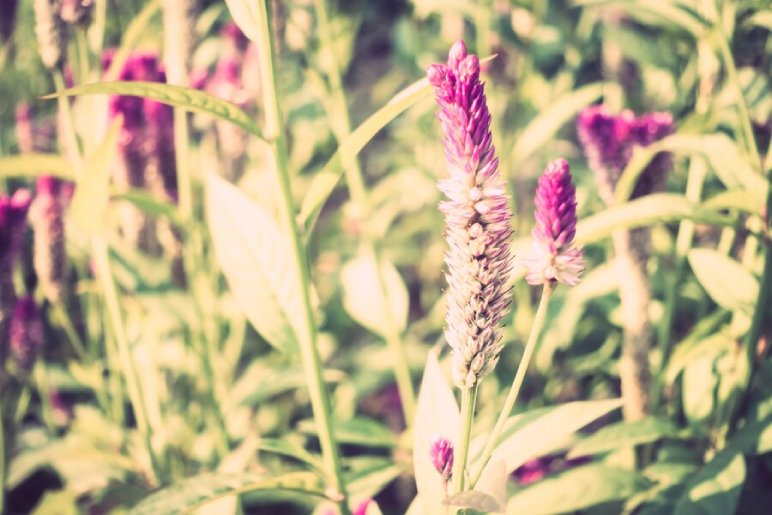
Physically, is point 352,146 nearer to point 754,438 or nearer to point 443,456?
point 443,456

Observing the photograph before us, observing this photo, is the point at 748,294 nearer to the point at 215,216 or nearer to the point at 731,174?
the point at 731,174

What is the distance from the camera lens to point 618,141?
1001 millimetres

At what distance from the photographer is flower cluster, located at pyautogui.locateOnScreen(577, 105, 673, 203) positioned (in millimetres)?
993

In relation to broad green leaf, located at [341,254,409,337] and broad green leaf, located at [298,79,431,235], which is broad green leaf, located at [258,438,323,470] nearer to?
broad green leaf, located at [298,79,431,235]

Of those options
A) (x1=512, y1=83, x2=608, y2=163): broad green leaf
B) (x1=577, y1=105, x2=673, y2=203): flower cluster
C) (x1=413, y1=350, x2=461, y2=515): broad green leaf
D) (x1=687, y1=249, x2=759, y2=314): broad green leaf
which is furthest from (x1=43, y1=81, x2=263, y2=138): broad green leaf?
(x1=512, y1=83, x2=608, y2=163): broad green leaf

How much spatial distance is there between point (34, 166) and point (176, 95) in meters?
0.53

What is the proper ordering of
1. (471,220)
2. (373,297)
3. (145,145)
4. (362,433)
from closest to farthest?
(471,220), (362,433), (145,145), (373,297)

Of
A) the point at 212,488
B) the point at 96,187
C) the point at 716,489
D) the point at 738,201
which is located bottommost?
the point at 716,489

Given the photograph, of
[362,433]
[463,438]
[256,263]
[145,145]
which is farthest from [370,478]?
[145,145]

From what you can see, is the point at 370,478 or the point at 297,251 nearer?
the point at 297,251

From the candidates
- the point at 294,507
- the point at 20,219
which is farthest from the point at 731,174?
the point at 294,507

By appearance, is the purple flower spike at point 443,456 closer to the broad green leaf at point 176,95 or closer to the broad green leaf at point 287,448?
the broad green leaf at point 287,448

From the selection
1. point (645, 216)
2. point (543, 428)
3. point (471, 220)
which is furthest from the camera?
point (645, 216)

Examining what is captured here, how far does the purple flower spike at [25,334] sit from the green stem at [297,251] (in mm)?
684
